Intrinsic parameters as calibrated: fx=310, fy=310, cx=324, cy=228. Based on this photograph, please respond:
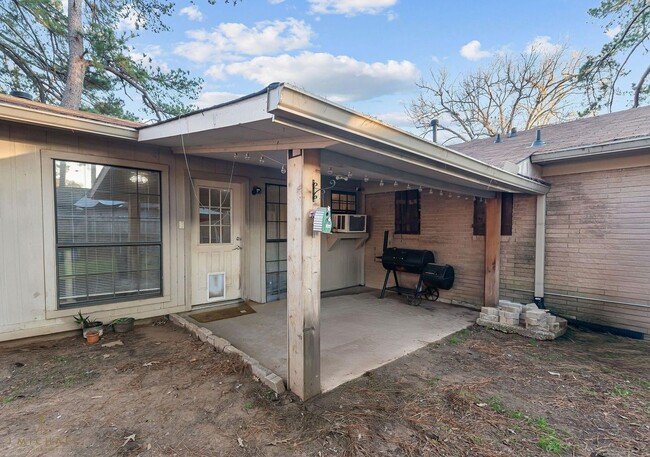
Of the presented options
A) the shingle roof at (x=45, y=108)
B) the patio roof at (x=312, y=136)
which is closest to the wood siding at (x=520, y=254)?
the patio roof at (x=312, y=136)

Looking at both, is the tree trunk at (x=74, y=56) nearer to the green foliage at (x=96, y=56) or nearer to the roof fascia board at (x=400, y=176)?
the green foliage at (x=96, y=56)

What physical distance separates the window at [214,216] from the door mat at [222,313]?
1.05m

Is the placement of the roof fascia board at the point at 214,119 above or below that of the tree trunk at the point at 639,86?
below

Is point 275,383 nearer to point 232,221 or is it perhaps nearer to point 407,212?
point 232,221

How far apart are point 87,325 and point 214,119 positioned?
2.98 meters

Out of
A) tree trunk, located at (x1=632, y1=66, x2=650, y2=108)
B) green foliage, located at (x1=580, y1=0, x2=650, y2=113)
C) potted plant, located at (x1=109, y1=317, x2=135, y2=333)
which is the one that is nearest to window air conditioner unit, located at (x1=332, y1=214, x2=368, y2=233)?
potted plant, located at (x1=109, y1=317, x2=135, y2=333)

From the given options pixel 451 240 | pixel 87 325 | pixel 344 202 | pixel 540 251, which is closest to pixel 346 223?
pixel 344 202

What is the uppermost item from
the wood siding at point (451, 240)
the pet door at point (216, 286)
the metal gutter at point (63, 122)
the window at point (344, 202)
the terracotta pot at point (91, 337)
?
the metal gutter at point (63, 122)

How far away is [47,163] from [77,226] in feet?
2.45

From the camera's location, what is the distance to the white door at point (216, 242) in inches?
182

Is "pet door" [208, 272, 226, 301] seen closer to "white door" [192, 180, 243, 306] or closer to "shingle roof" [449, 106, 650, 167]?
"white door" [192, 180, 243, 306]

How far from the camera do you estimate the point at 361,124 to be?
7.27ft

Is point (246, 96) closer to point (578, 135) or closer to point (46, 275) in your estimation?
point (46, 275)

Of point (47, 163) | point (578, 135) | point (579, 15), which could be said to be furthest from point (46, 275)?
point (579, 15)
